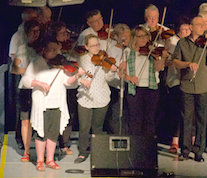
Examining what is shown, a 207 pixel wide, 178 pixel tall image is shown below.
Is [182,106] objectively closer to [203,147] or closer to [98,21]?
[203,147]

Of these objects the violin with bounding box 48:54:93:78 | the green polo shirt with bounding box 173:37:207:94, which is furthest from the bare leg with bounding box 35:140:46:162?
the green polo shirt with bounding box 173:37:207:94

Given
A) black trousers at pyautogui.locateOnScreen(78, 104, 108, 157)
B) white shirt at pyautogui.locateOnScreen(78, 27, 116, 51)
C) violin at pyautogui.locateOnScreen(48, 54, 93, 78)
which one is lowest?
black trousers at pyautogui.locateOnScreen(78, 104, 108, 157)

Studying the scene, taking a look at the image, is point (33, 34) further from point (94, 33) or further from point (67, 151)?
point (67, 151)

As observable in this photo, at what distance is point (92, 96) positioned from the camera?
4.85 metres

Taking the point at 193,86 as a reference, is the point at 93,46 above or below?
above

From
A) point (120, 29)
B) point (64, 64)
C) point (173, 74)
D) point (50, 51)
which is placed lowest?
point (173, 74)

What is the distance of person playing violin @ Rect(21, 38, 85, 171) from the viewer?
4.57 meters

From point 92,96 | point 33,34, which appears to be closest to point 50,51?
point 33,34

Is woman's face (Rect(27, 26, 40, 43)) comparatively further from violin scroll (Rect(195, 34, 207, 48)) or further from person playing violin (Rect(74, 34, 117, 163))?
violin scroll (Rect(195, 34, 207, 48))

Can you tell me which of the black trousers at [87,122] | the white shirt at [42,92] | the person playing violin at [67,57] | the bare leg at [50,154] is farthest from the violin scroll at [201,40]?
the bare leg at [50,154]

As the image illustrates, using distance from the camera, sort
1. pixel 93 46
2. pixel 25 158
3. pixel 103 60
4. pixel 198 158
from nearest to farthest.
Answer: pixel 103 60
pixel 93 46
pixel 25 158
pixel 198 158

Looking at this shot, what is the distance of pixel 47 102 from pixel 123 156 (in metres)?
0.97

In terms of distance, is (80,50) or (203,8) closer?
(80,50)

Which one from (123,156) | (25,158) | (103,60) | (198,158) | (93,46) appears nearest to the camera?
(123,156)
